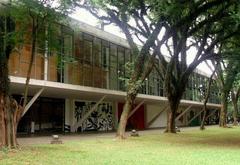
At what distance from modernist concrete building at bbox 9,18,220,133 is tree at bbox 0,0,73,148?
4.59m

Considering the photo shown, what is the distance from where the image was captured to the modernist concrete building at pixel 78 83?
71.8 ft

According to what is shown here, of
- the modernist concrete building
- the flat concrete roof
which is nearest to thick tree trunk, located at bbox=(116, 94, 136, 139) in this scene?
the modernist concrete building

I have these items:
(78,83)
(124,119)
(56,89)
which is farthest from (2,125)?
(78,83)

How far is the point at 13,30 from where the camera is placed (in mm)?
15305

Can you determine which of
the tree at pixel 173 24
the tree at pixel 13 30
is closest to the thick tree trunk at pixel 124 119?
the tree at pixel 173 24

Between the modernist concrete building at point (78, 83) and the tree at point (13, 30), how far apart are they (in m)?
4.59

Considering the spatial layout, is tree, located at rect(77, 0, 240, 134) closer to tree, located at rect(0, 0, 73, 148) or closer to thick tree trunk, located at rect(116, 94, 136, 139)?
thick tree trunk, located at rect(116, 94, 136, 139)

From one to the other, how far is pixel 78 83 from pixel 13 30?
32.3ft

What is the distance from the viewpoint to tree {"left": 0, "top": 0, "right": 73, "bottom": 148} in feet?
46.6

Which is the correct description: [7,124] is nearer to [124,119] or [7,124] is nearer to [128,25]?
[124,119]

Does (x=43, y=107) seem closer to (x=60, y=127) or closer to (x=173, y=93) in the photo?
(x=60, y=127)

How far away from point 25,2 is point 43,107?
14093 mm

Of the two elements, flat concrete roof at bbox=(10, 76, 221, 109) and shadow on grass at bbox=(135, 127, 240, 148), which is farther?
flat concrete roof at bbox=(10, 76, 221, 109)

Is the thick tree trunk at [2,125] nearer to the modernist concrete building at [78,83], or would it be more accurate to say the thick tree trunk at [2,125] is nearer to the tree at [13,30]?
the tree at [13,30]
